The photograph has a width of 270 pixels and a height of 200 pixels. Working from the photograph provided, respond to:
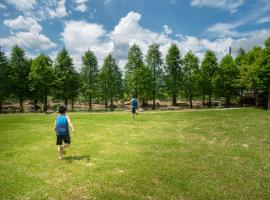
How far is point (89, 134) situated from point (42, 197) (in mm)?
10289

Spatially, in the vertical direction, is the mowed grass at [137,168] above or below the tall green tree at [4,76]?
below

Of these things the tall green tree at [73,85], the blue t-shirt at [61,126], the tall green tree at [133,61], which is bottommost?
the blue t-shirt at [61,126]

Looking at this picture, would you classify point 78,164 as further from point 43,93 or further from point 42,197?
point 43,93

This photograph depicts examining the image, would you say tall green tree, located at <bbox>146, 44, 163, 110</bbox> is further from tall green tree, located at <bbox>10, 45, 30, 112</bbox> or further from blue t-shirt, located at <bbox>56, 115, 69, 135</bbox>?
blue t-shirt, located at <bbox>56, 115, 69, 135</bbox>

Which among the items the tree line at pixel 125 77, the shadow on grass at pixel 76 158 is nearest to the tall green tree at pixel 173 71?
the tree line at pixel 125 77

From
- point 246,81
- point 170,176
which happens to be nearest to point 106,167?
point 170,176

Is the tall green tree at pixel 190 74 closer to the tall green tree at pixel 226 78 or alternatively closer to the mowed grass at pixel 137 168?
the tall green tree at pixel 226 78

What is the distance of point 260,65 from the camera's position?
41.2m

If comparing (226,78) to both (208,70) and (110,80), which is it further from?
(110,80)

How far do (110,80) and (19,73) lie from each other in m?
18.6

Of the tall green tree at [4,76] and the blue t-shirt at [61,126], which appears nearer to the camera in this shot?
the blue t-shirt at [61,126]

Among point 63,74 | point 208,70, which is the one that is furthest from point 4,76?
point 208,70

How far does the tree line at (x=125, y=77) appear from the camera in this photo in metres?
50.1

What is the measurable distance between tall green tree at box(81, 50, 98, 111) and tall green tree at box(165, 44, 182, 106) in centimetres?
1552
